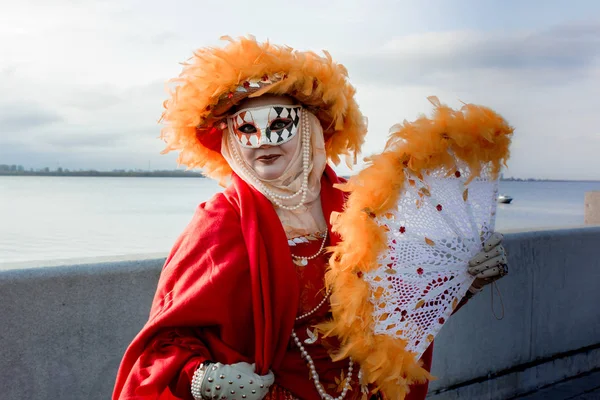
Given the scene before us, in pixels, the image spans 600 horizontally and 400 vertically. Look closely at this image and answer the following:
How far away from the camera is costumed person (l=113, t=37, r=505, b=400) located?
6.53ft

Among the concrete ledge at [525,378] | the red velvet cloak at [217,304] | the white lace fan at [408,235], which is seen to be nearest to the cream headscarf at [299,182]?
the red velvet cloak at [217,304]

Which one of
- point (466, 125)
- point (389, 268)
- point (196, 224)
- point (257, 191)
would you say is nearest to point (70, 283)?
point (196, 224)

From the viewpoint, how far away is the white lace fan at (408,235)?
6.58 ft

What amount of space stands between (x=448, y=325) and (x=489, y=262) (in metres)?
2.08

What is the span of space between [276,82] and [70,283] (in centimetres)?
138

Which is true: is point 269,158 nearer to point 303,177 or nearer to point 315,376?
point 303,177

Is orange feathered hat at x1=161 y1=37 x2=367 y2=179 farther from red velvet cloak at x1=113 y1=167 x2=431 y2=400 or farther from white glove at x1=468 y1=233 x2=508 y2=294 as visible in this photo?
white glove at x1=468 y1=233 x2=508 y2=294

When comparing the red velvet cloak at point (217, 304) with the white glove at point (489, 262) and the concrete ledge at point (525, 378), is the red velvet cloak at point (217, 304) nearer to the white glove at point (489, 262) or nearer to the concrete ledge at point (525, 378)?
the white glove at point (489, 262)

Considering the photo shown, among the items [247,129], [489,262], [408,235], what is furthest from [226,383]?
Result: [489,262]

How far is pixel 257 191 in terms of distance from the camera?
2.27 m

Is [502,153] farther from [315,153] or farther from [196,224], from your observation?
[196,224]

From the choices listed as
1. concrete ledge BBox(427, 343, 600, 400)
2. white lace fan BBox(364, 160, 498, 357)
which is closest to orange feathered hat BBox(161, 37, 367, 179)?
white lace fan BBox(364, 160, 498, 357)

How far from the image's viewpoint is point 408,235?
2.07 m

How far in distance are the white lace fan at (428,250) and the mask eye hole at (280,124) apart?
0.52 m
